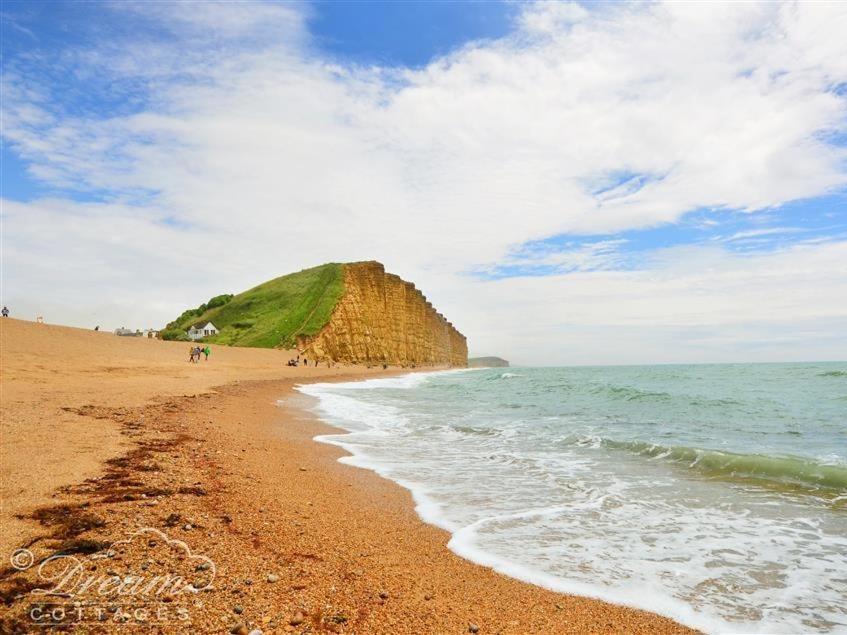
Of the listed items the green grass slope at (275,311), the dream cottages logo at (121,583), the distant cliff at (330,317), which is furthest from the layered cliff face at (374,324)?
the dream cottages logo at (121,583)

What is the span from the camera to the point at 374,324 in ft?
273

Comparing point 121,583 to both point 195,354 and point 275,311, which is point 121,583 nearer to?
point 195,354

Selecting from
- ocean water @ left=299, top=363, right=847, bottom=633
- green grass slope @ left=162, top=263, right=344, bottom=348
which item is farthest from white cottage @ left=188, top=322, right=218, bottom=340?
ocean water @ left=299, top=363, right=847, bottom=633

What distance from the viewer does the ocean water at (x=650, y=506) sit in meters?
4.93

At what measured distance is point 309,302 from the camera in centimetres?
8225

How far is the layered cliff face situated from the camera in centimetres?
7500

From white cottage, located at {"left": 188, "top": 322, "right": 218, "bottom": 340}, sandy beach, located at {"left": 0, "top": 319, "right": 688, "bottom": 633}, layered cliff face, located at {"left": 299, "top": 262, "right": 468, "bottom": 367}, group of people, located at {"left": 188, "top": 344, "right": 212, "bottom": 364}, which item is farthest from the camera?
white cottage, located at {"left": 188, "top": 322, "right": 218, "bottom": 340}

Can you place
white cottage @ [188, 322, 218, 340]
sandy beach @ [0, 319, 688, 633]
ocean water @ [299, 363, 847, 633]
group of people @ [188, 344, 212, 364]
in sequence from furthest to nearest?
1. white cottage @ [188, 322, 218, 340]
2. group of people @ [188, 344, 212, 364]
3. ocean water @ [299, 363, 847, 633]
4. sandy beach @ [0, 319, 688, 633]

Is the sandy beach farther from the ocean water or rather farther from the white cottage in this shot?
the white cottage

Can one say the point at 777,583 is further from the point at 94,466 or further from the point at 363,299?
the point at 363,299

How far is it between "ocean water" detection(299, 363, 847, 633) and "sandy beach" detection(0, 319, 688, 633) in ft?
2.03

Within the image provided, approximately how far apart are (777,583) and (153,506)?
6908 mm

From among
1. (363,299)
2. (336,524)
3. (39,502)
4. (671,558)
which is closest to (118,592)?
(39,502)

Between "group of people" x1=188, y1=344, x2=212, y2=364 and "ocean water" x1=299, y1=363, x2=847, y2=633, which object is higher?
"group of people" x1=188, y1=344, x2=212, y2=364
